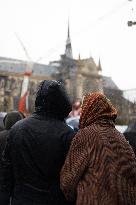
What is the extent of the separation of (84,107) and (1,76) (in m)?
83.2

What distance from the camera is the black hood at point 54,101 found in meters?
3.84

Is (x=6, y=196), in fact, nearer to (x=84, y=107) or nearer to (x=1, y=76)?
(x=84, y=107)

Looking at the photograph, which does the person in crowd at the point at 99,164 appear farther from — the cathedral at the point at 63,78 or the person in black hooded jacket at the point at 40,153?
the cathedral at the point at 63,78

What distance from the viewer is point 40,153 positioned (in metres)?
3.71

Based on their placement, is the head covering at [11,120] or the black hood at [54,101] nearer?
the black hood at [54,101]

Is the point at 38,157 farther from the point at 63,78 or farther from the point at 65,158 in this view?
the point at 63,78

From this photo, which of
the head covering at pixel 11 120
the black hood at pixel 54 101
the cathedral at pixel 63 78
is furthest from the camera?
the cathedral at pixel 63 78

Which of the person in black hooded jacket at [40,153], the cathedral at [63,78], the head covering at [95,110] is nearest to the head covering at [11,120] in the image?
the person in black hooded jacket at [40,153]

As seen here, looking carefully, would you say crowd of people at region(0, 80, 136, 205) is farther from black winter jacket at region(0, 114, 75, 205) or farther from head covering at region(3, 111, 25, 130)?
head covering at region(3, 111, 25, 130)

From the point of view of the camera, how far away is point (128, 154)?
3.52m

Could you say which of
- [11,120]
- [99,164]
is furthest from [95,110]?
[11,120]

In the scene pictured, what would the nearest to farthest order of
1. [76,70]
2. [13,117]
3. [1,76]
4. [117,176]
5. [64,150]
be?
[117,176]
[64,150]
[13,117]
[1,76]
[76,70]

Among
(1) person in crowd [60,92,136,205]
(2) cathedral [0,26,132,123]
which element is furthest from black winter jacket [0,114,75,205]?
(2) cathedral [0,26,132,123]

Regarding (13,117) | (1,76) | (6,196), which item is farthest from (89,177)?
(1,76)
